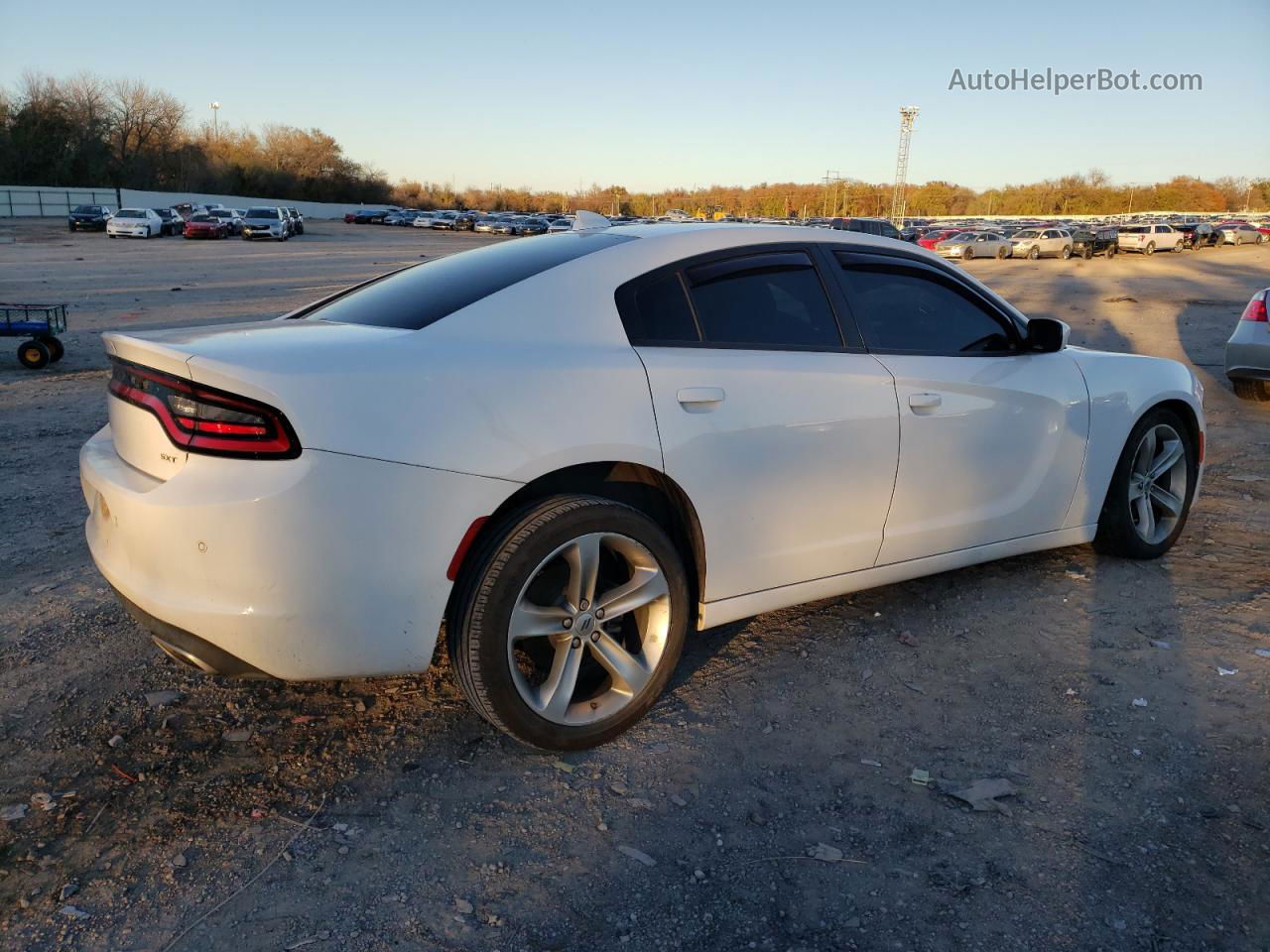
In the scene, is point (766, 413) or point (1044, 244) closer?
point (766, 413)

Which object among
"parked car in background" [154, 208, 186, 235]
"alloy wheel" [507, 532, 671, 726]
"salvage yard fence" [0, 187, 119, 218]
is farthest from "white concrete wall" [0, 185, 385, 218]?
"alloy wheel" [507, 532, 671, 726]

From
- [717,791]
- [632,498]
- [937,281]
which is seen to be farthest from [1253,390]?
[717,791]

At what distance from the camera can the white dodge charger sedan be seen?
2645 mm

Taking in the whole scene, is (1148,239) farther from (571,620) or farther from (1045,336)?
(571,620)

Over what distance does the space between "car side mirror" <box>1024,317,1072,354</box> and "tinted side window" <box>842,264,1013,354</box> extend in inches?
3.5

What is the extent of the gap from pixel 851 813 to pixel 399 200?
407ft

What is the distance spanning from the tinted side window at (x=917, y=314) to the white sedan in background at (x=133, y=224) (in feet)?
154

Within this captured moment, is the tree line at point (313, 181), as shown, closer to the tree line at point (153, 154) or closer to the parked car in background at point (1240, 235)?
the tree line at point (153, 154)

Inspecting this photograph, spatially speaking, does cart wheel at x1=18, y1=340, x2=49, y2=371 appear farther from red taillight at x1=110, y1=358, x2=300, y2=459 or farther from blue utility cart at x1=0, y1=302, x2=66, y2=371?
red taillight at x1=110, y1=358, x2=300, y2=459

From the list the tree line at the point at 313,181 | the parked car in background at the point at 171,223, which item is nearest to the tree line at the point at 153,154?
the tree line at the point at 313,181

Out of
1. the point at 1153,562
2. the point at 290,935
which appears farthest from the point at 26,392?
the point at 1153,562

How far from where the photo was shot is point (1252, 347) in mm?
9289

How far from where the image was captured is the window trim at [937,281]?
3846 millimetres

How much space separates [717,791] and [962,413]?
6.25 ft
